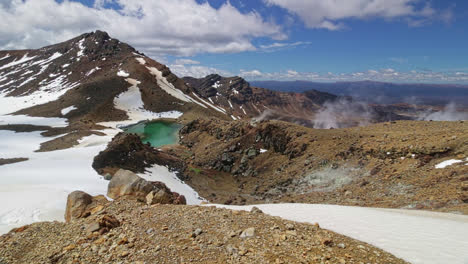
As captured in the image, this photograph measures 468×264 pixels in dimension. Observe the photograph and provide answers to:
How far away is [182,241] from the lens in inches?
329

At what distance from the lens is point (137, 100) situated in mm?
99938

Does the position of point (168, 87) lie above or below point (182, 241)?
above

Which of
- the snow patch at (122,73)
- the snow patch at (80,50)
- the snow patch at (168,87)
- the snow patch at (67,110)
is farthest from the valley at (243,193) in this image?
the snow patch at (80,50)

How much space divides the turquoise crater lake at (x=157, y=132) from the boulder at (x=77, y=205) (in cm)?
4775

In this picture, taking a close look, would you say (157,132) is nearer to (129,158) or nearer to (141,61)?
(129,158)

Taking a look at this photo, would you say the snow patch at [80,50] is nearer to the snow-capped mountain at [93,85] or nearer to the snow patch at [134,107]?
the snow-capped mountain at [93,85]

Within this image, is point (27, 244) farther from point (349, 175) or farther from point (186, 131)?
point (186, 131)

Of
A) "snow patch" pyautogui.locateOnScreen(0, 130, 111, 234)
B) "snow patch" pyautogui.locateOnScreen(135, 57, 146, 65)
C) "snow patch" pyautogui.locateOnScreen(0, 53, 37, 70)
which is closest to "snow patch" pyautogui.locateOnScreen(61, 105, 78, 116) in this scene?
"snow patch" pyautogui.locateOnScreen(135, 57, 146, 65)

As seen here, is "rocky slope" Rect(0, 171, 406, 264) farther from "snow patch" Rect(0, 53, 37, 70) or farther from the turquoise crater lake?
"snow patch" Rect(0, 53, 37, 70)

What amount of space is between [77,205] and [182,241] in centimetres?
743

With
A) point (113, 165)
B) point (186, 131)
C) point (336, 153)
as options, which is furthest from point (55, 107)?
point (336, 153)

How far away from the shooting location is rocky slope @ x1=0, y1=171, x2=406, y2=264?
A: 7.45 metres

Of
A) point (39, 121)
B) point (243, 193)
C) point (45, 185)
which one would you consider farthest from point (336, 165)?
point (39, 121)

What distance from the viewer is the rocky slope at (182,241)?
745 cm
